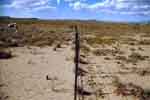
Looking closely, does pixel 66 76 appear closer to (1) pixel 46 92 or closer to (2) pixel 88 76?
(2) pixel 88 76

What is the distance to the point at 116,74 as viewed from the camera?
15.7m

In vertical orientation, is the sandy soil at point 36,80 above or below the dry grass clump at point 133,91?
above

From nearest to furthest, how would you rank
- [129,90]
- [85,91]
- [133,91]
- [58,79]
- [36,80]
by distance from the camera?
[85,91]
[133,91]
[129,90]
[36,80]
[58,79]

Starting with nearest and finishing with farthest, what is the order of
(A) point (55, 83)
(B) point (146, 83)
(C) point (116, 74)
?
(A) point (55, 83) < (B) point (146, 83) < (C) point (116, 74)

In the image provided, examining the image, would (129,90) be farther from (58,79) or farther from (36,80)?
(36,80)

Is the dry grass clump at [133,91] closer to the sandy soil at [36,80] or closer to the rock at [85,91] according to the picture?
the rock at [85,91]

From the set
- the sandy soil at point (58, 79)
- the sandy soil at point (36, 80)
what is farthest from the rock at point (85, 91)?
the sandy soil at point (36, 80)

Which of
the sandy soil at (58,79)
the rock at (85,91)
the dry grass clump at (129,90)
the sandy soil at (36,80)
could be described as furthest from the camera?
the dry grass clump at (129,90)

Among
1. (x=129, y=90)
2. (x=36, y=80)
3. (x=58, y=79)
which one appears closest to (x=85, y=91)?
(x=129, y=90)

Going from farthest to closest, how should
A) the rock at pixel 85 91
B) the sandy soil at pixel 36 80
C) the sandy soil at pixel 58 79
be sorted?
the rock at pixel 85 91 < the sandy soil at pixel 58 79 < the sandy soil at pixel 36 80

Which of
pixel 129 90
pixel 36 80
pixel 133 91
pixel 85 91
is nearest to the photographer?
pixel 85 91

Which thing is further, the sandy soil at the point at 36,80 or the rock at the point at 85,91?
the rock at the point at 85,91

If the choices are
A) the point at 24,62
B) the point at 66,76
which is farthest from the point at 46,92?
the point at 24,62

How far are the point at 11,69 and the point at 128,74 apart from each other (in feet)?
21.1
